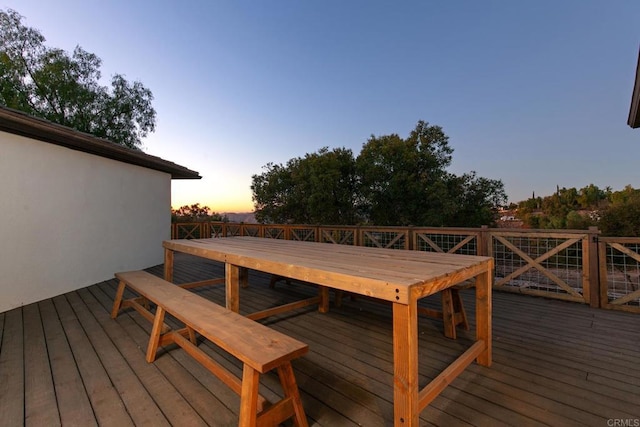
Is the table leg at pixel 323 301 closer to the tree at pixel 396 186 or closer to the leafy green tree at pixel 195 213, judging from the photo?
the tree at pixel 396 186

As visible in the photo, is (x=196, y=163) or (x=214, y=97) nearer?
(x=214, y=97)

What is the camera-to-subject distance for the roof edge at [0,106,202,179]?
329 cm

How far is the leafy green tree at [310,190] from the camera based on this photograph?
1195 cm

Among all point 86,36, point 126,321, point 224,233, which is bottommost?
point 126,321

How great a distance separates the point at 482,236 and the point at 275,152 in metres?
10.2

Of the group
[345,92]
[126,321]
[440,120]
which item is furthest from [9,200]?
[440,120]

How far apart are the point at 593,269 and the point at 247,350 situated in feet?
13.3

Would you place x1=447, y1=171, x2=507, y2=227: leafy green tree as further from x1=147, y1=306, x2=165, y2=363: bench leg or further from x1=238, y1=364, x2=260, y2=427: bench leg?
x1=238, y1=364, x2=260, y2=427: bench leg

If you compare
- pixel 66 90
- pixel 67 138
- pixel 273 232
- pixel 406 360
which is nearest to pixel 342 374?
pixel 406 360

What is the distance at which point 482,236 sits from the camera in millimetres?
4098

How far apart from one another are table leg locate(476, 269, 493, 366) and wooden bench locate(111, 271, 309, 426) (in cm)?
136

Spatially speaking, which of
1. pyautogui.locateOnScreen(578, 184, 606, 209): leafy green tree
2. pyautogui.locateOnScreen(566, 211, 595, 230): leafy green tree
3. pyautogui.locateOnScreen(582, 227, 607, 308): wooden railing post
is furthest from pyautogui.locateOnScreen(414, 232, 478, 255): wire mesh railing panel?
pyautogui.locateOnScreen(578, 184, 606, 209): leafy green tree

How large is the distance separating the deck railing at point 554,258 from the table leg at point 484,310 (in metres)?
2.31

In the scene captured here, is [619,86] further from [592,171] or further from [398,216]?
[398,216]
